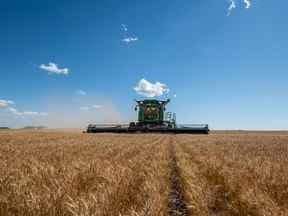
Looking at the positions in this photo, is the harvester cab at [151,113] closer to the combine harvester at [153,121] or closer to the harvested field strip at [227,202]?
Answer: the combine harvester at [153,121]

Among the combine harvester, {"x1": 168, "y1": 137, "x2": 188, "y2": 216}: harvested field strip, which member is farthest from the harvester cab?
{"x1": 168, "y1": 137, "x2": 188, "y2": 216}: harvested field strip

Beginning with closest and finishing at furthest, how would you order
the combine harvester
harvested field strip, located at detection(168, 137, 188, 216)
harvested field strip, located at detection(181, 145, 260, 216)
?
1. harvested field strip, located at detection(181, 145, 260, 216)
2. harvested field strip, located at detection(168, 137, 188, 216)
3. the combine harvester

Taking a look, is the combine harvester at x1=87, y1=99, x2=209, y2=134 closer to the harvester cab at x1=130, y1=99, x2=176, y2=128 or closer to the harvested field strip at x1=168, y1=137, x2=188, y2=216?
the harvester cab at x1=130, y1=99, x2=176, y2=128

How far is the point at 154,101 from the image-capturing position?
37844 millimetres

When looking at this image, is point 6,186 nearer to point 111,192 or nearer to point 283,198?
point 111,192

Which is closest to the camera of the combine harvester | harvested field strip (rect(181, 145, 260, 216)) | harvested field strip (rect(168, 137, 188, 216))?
harvested field strip (rect(181, 145, 260, 216))

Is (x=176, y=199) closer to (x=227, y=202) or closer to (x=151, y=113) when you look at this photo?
(x=227, y=202)

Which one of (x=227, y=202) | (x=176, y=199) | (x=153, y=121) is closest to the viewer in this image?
(x=227, y=202)

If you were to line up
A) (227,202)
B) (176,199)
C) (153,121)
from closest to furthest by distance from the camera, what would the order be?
(227,202) → (176,199) → (153,121)

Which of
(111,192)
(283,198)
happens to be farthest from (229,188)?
(111,192)

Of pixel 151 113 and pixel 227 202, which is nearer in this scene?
pixel 227 202

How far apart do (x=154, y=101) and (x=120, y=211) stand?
34.9 m

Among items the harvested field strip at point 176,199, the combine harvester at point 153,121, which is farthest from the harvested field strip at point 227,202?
the combine harvester at point 153,121

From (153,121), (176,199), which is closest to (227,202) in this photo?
(176,199)
